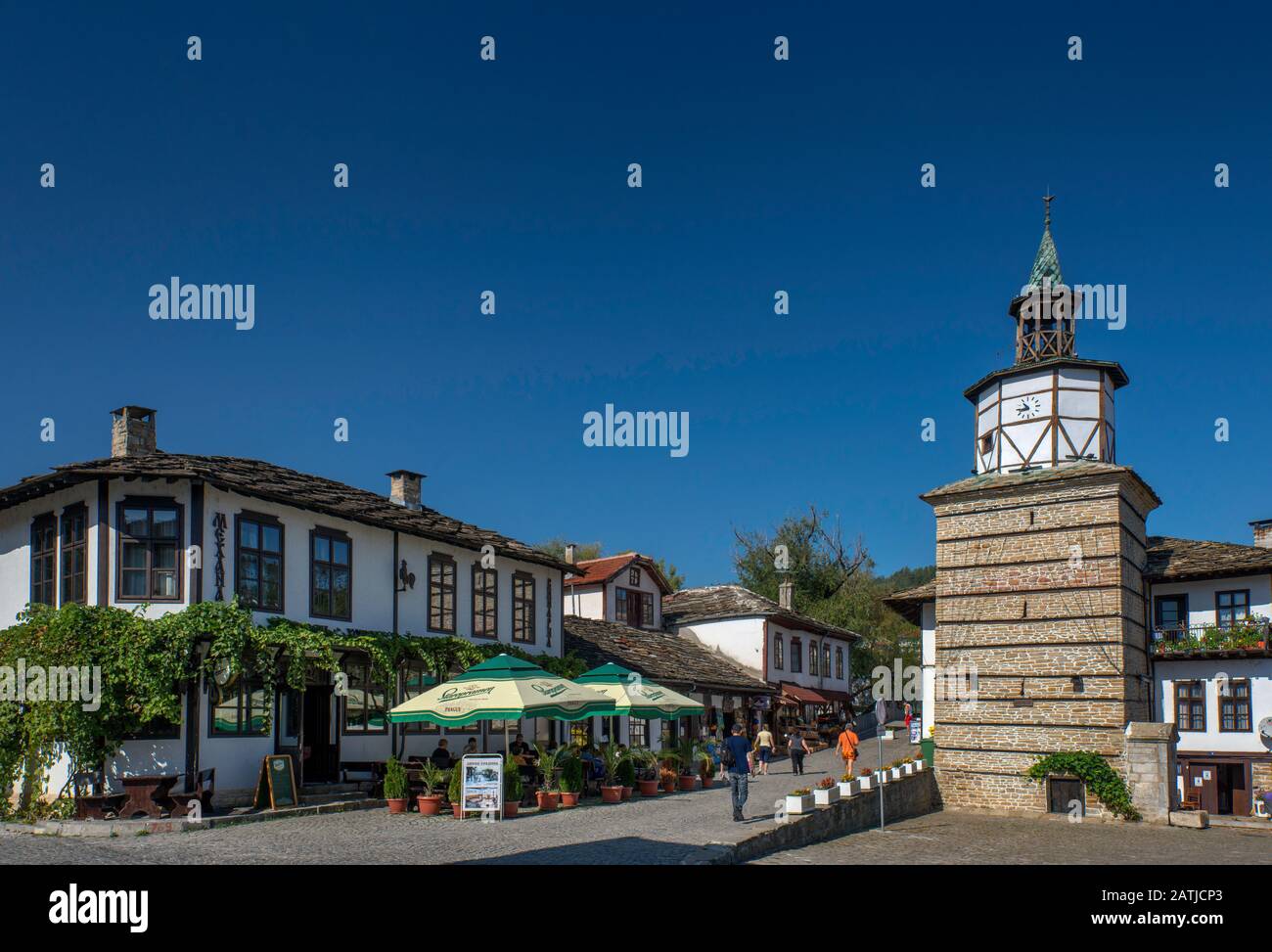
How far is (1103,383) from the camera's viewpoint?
3098 centimetres

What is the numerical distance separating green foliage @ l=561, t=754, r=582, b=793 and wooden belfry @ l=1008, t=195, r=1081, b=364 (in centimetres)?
1772

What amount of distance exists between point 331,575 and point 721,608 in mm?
22563

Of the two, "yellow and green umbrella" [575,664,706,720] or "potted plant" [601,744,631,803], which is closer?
"potted plant" [601,744,631,803]

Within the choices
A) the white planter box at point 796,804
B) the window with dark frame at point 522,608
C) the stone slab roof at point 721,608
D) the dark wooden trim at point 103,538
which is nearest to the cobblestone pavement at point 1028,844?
the white planter box at point 796,804

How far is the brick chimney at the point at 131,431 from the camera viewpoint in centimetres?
2134

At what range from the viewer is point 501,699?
1945cm

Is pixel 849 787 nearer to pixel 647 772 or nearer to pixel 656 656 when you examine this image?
pixel 647 772

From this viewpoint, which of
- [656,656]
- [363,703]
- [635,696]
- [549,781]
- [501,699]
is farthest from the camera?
[656,656]

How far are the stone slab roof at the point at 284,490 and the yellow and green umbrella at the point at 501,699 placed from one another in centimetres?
476

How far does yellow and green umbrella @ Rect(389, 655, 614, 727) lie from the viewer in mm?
19203

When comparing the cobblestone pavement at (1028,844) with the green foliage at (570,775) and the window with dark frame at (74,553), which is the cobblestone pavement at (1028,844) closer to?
the green foliage at (570,775)

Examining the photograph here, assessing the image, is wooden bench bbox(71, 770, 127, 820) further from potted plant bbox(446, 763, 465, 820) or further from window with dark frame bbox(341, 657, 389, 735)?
window with dark frame bbox(341, 657, 389, 735)

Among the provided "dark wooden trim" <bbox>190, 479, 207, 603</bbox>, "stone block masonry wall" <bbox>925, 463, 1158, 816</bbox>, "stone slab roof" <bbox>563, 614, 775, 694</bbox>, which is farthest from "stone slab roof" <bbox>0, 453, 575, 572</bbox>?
"stone block masonry wall" <bbox>925, 463, 1158, 816</bbox>

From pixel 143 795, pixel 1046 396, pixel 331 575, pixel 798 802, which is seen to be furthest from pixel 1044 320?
pixel 143 795
